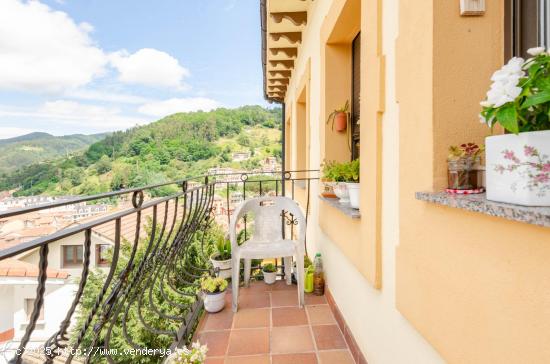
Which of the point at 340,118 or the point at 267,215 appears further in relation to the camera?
the point at 267,215

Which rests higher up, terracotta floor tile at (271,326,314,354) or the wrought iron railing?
the wrought iron railing

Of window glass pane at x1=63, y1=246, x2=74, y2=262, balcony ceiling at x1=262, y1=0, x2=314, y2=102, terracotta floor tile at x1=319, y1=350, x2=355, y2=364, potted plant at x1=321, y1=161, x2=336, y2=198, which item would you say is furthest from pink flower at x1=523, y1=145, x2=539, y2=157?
window glass pane at x1=63, y1=246, x2=74, y2=262

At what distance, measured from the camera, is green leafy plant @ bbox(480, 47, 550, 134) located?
0.57 meters

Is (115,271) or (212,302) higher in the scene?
(115,271)

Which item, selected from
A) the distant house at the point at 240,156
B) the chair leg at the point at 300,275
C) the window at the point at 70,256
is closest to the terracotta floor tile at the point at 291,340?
the chair leg at the point at 300,275

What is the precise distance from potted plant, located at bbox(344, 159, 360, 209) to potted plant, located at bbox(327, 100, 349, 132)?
21.1 inches

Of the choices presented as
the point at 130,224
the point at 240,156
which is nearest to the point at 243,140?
the point at 240,156

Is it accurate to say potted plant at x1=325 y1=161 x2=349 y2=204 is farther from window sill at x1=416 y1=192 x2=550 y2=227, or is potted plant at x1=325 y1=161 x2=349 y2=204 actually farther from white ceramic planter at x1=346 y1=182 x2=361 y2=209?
window sill at x1=416 y1=192 x2=550 y2=227

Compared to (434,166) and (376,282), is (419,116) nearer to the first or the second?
(434,166)

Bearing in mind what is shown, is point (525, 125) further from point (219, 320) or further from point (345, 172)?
point (219, 320)

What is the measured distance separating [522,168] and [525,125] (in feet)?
0.32

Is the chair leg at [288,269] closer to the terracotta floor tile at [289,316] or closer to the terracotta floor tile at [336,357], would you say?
the terracotta floor tile at [289,316]

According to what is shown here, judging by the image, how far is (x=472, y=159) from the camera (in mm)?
826

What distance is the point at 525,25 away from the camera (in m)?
0.85
